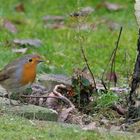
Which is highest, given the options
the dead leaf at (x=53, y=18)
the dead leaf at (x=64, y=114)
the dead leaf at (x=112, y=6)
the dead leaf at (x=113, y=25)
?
the dead leaf at (x=64, y=114)

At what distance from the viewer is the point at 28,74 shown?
6.65 metres

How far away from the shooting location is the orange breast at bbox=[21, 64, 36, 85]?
6.61 metres

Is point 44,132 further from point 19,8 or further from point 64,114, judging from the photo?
point 19,8

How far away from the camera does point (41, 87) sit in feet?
23.5

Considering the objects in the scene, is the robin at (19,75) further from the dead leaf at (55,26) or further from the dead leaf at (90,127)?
the dead leaf at (55,26)

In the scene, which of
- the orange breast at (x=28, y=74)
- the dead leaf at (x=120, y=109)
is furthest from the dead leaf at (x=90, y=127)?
the orange breast at (x=28, y=74)

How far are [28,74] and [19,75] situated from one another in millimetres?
92

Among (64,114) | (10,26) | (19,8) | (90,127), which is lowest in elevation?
(19,8)

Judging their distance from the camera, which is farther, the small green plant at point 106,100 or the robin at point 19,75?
the robin at point 19,75

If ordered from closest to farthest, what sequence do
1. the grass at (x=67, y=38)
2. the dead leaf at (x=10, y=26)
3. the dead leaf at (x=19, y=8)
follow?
the grass at (x=67, y=38) → the dead leaf at (x=10, y=26) → the dead leaf at (x=19, y=8)

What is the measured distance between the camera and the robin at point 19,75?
6617mm

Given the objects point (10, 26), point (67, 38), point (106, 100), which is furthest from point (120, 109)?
point (10, 26)

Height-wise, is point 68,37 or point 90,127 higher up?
point 90,127

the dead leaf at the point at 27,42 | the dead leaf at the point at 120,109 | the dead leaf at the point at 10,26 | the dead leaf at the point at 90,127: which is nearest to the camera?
the dead leaf at the point at 90,127
